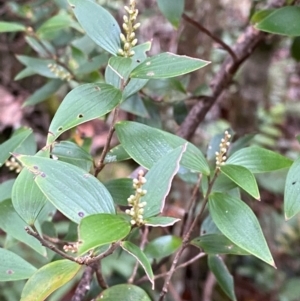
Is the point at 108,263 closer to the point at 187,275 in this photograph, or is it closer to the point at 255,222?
the point at 187,275


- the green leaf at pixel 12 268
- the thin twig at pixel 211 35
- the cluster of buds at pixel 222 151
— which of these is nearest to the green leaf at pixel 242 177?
the cluster of buds at pixel 222 151

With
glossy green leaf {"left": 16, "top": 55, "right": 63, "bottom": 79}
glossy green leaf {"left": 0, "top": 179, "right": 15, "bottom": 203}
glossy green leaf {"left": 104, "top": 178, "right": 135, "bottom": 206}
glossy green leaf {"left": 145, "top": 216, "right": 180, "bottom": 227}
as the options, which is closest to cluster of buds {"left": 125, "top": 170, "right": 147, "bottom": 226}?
glossy green leaf {"left": 145, "top": 216, "right": 180, "bottom": 227}

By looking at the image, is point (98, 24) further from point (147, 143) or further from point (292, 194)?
point (292, 194)

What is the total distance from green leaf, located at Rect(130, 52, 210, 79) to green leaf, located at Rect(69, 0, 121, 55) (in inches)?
1.4

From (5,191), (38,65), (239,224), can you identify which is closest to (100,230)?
(239,224)

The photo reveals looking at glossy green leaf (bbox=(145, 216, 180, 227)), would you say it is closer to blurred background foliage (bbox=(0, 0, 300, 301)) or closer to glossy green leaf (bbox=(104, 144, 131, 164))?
glossy green leaf (bbox=(104, 144, 131, 164))

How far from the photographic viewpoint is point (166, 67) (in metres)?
0.40

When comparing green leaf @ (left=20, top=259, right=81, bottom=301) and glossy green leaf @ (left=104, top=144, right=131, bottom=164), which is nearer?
green leaf @ (left=20, top=259, right=81, bottom=301)

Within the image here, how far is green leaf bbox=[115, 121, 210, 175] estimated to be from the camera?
0.41m

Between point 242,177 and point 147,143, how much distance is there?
0.09 metres

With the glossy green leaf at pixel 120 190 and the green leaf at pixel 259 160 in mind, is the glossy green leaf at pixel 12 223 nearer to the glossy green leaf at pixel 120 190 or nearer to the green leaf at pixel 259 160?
the glossy green leaf at pixel 120 190

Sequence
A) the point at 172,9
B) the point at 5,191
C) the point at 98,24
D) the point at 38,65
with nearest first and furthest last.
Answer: the point at 98,24 < the point at 5,191 < the point at 172,9 < the point at 38,65

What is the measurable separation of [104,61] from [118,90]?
30 cm

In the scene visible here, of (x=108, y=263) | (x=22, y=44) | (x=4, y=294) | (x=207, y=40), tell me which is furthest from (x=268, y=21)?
(x=22, y=44)
